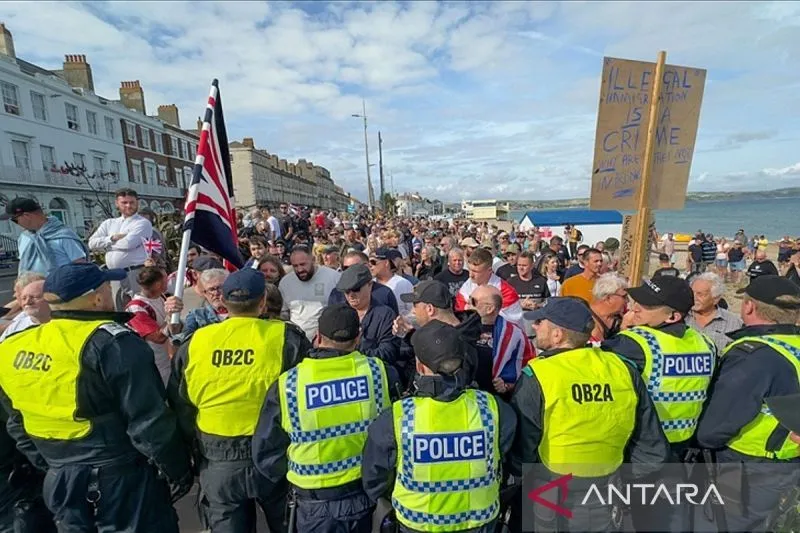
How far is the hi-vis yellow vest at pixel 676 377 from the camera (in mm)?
2398

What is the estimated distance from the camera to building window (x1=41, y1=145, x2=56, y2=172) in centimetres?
2791

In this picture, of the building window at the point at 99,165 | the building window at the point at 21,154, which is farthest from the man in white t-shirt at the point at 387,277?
the building window at the point at 99,165

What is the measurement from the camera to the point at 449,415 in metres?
1.94

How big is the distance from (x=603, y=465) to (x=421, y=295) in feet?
4.81

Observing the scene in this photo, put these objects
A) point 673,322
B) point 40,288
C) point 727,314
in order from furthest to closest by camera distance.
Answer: point 727,314 → point 40,288 → point 673,322

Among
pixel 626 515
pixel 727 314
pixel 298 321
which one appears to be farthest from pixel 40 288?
pixel 727 314

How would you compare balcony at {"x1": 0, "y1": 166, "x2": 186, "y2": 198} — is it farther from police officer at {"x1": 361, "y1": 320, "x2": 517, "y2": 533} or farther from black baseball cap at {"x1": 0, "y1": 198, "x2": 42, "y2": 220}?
police officer at {"x1": 361, "y1": 320, "x2": 517, "y2": 533}

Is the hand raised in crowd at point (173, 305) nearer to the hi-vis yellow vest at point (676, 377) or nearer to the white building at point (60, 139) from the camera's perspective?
the hi-vis yellow vest at point (676, 377)

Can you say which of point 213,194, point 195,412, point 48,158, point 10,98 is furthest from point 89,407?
point 48,158

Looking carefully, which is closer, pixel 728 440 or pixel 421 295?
pixel 728 440

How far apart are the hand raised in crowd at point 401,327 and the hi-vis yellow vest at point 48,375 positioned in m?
1.88

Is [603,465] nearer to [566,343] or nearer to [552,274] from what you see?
[566,343]

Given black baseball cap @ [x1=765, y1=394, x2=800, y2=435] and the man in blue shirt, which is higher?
the man in blue shirt

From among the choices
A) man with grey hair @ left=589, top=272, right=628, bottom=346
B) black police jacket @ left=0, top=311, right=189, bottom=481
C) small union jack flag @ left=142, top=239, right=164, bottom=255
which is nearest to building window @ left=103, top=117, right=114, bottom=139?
small union jack flag @ left=142, top=239, right=164, bottom=255
